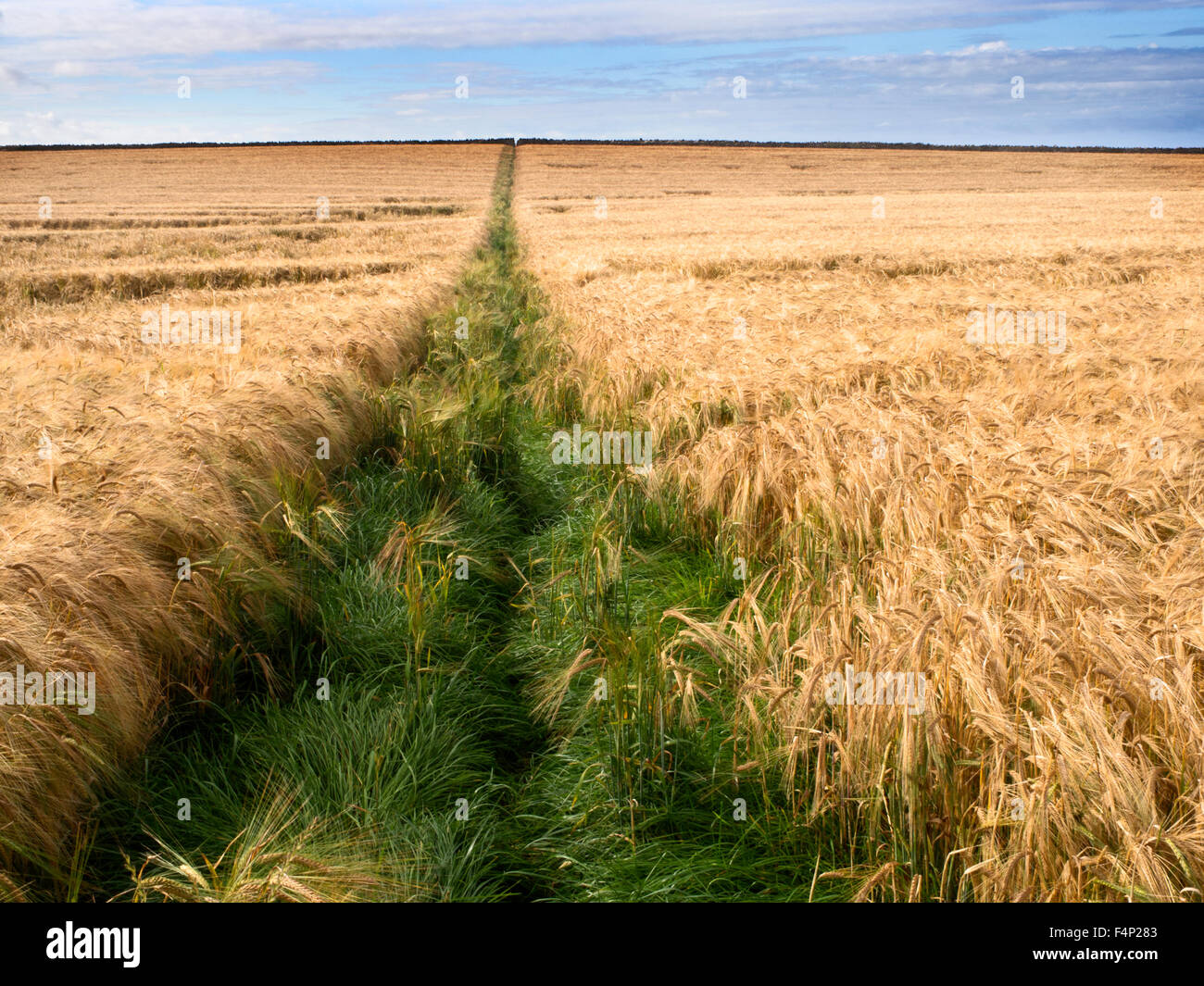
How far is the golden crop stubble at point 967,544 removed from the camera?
2107mm

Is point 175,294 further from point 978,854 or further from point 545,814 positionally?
point 978,854

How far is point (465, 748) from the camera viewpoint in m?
3.26

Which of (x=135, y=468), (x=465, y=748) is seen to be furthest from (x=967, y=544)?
(x=135, y=468)

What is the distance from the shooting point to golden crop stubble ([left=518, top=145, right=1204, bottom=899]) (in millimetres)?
2107

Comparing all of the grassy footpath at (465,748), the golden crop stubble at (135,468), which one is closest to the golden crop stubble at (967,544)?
the grassy footpath at (465,748)

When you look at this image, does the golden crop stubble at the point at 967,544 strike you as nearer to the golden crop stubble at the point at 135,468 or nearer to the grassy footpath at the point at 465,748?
the grassy footpath at the point at 465,748

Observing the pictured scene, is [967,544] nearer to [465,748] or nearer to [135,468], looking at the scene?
[465,748]

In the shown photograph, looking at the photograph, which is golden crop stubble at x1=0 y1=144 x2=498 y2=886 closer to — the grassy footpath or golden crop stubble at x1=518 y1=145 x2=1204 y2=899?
the grassy footpath

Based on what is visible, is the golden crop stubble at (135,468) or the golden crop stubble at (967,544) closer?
the golden crop stubble at (967,544)

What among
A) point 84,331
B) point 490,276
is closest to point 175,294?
point 84,331

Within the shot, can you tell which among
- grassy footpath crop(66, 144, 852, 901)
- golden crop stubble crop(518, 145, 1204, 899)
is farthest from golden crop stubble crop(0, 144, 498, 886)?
golden crop stubble crop(518, 145, 1204, 899)

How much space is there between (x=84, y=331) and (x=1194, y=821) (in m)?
9.75

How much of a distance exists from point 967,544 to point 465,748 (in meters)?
2.20

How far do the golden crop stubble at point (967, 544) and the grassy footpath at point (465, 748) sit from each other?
0.30 metres
